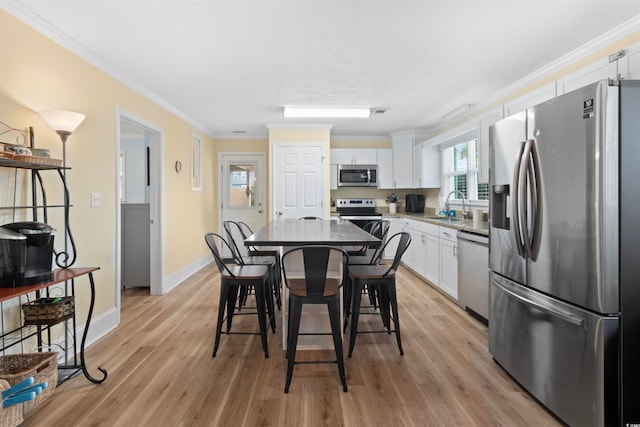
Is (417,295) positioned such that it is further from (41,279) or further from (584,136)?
(41,279)

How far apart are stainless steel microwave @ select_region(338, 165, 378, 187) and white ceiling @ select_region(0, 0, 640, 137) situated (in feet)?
7.41

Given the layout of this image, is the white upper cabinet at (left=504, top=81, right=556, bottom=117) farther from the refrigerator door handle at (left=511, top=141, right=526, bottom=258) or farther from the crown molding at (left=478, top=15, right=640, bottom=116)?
the refrigerator door handle at (left=511, top=141, right=526, bottom=258)

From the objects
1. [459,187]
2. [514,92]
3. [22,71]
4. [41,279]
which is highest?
[514,92]

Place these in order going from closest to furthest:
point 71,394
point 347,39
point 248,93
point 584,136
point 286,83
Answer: point 584,136, point 71,394, point 347,39, point 286,83, point 248,93

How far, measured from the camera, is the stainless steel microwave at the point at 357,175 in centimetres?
626

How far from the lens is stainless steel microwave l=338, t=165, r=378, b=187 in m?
6.26

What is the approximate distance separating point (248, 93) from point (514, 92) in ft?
9.88

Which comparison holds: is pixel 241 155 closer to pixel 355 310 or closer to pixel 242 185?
pixel 242 185

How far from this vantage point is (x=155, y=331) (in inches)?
121

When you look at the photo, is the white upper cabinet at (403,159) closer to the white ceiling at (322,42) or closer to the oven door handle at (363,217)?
the oven door handle at (363,217)

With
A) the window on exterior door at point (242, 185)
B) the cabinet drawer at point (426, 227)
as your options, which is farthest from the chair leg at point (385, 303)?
the window on exterior door at point (242, 185)

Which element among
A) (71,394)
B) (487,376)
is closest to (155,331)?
(71,394)

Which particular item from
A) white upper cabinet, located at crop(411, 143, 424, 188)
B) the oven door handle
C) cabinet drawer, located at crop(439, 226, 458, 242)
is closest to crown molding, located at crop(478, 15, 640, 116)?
cabinet drawer, located at crop(439, 226, 458, 242)

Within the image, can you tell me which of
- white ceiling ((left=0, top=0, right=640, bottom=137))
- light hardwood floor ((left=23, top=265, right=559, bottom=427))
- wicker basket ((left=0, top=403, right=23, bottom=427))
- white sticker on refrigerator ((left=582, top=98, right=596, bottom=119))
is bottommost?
light hardwood floor ((left=23, top=265, right=559, bottom=427))
